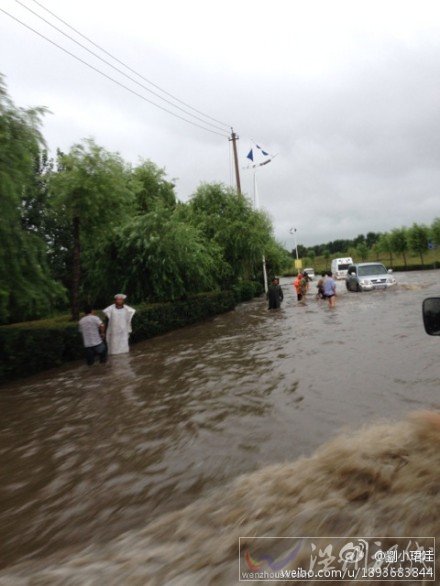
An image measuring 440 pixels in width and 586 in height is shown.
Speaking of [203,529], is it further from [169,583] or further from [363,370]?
[363,370]

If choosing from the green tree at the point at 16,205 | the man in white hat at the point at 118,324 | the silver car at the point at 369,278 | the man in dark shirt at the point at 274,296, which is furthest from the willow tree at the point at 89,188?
the silver car at the point at 369,278

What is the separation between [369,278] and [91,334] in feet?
65.6

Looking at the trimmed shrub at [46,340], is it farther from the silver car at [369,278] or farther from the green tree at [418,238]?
the green tree at [418,238]

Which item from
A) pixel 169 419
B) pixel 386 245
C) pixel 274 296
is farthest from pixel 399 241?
pixel 169 419

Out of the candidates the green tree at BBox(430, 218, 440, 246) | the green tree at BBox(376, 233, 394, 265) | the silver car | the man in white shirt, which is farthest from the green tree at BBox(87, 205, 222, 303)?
the green tree at BBox(376, 233, 394, 265)

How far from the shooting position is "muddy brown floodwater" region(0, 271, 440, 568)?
4.15 metres

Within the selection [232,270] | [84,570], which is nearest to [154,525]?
[84,570]

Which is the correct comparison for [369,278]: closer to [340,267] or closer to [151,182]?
[151,182]

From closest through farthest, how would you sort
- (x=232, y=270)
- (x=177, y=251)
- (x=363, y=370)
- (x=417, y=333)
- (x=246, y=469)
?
(x=246, y=469) < (x=363, y=370) < (x=417, y=333) < (x=177, y=251) < (x=232, y=270)

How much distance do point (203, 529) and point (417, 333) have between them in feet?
33.5

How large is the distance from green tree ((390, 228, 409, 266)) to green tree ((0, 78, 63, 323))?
73.3 m

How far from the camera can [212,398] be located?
24.6 feet

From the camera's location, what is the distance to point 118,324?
40.0 feet

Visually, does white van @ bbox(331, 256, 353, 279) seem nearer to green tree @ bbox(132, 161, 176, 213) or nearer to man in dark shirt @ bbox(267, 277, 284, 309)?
green tree @ bbox(132, 161, 176, 213)
